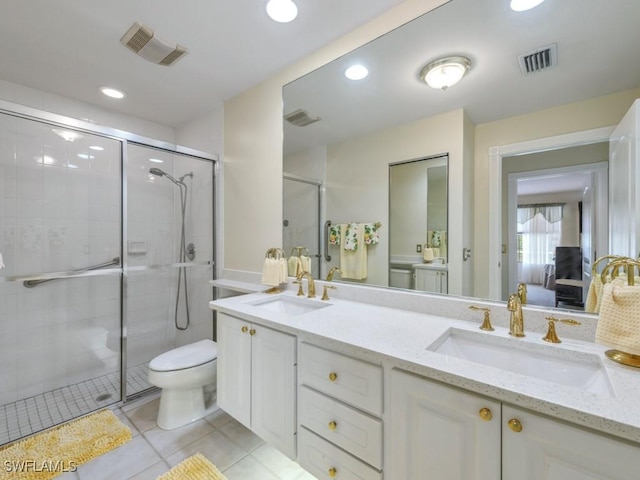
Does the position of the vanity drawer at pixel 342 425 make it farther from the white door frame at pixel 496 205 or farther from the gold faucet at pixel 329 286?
the white door frame at pixel 496 205

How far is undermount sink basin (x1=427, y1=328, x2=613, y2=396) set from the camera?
2.87ft

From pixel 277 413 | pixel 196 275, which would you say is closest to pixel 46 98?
pixel 196 275

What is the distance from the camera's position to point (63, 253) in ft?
7.39

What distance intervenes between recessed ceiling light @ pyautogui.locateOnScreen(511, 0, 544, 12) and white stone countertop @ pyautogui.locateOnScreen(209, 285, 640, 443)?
131 cm

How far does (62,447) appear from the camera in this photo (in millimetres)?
1596

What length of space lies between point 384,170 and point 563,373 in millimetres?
1182

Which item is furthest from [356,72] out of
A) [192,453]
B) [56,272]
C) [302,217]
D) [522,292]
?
[56,272]

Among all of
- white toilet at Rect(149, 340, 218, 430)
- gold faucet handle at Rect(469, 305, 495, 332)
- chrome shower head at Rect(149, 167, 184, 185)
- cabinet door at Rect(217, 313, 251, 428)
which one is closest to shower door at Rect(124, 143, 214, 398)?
chrome shower head at Rect(149, 167, 184, 185)

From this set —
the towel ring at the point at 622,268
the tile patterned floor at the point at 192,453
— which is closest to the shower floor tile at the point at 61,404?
the tile patterned floor at the point at 192,453

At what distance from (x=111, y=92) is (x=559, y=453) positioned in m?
3.22

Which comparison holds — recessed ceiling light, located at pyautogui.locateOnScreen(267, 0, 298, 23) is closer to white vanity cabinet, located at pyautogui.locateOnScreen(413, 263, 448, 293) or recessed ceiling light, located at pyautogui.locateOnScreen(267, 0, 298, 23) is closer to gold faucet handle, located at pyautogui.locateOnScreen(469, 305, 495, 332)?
white vanity cabinet, located at pyautogui.locateOnScreen(413, 263, 448, 293)

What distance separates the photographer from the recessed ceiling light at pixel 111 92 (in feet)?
7.24

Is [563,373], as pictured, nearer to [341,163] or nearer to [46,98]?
[341,163]

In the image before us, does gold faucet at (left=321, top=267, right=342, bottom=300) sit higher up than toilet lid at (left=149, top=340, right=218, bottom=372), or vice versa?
gold faucet at (left=321, top=267, right=342, bottom=300)
